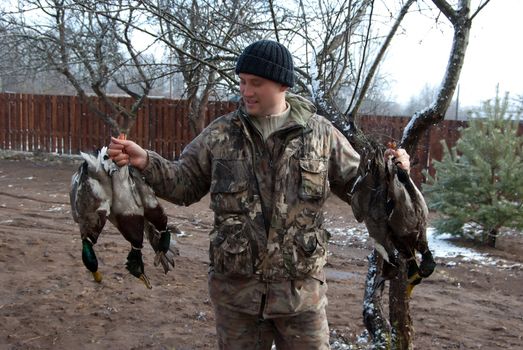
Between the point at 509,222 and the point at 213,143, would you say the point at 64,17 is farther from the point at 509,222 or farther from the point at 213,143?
the point at 213,143

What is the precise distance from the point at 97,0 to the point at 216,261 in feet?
8.97

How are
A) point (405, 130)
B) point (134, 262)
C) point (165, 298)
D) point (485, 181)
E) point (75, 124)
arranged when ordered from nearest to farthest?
point (134, 262) → point (405, 130) → point (165, 298) → point (485, 181) → point (75, 124)

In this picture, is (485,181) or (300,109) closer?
(300,109)

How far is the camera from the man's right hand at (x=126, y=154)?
2.35 m

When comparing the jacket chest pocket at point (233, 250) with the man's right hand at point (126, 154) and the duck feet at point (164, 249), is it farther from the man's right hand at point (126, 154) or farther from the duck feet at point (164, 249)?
the man's right hand at point (126, 154)

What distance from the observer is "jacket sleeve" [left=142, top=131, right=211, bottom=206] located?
2463 millimetres

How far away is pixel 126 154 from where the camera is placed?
7.81ft

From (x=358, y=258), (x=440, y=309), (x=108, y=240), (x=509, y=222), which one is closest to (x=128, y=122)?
(x=108, y=240)

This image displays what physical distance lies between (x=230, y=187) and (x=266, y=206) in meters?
0.18

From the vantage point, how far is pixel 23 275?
5.93 meters

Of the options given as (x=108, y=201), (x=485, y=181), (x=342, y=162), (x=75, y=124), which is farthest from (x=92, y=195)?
(x=75, y=124)

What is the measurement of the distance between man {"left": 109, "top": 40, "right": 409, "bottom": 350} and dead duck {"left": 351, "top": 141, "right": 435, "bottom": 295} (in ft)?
0.30

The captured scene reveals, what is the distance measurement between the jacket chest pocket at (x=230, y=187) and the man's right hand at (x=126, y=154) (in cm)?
33

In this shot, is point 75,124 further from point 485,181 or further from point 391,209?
point 391,209
